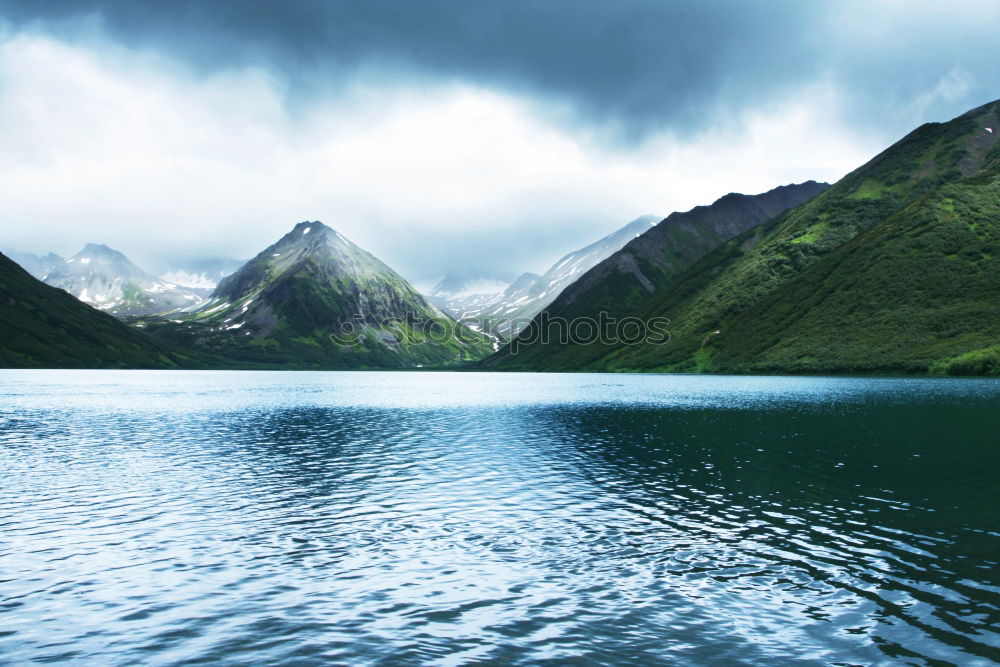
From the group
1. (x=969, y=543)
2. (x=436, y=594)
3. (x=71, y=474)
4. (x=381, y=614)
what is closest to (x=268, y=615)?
(x=381, y=614)

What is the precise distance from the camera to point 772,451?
57.4 metres

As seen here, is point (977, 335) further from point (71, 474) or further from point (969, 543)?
point (71, 474)

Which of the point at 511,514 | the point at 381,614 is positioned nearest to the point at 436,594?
the point at 381,614

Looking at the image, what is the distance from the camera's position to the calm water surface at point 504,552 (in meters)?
18.3

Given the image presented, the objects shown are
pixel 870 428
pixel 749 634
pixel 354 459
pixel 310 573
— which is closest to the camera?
pixel 749 634

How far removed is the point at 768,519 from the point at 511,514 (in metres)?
13.8

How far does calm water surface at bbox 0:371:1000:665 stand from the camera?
18312 mm

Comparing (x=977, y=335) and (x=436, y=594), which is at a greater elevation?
(x=977, y=335)

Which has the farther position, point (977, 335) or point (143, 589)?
point (977, 335)

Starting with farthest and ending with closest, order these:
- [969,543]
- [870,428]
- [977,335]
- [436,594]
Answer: [977,335] < [870,428] < [969,543] < [436,594]

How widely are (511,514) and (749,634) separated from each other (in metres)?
17.7

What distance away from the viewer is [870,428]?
2864 inches

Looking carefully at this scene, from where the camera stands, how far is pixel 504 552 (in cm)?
2770

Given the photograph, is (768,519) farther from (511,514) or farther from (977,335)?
(977,335)
